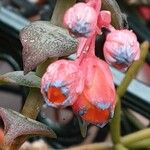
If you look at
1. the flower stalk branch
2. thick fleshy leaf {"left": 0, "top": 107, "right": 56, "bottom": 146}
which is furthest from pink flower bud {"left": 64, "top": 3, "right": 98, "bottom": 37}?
the flower stalk branch

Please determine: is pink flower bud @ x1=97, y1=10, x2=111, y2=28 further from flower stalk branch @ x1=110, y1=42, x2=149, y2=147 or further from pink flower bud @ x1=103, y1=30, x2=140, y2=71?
flower stalk branch @ x1=110, y1=42, x2=149, y2=147

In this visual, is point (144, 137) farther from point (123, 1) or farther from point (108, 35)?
point (123, 1)

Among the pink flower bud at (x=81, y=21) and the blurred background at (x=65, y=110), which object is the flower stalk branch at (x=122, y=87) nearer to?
the blurred background at (x=65, y=110)

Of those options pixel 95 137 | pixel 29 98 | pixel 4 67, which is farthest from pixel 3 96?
pixel 29 98

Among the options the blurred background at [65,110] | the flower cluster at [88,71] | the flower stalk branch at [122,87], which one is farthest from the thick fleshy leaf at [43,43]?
the flower stalk branch at [122,87]

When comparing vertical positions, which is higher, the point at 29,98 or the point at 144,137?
the point at 29,98

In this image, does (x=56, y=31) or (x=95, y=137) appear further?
(x=95, y=137)
